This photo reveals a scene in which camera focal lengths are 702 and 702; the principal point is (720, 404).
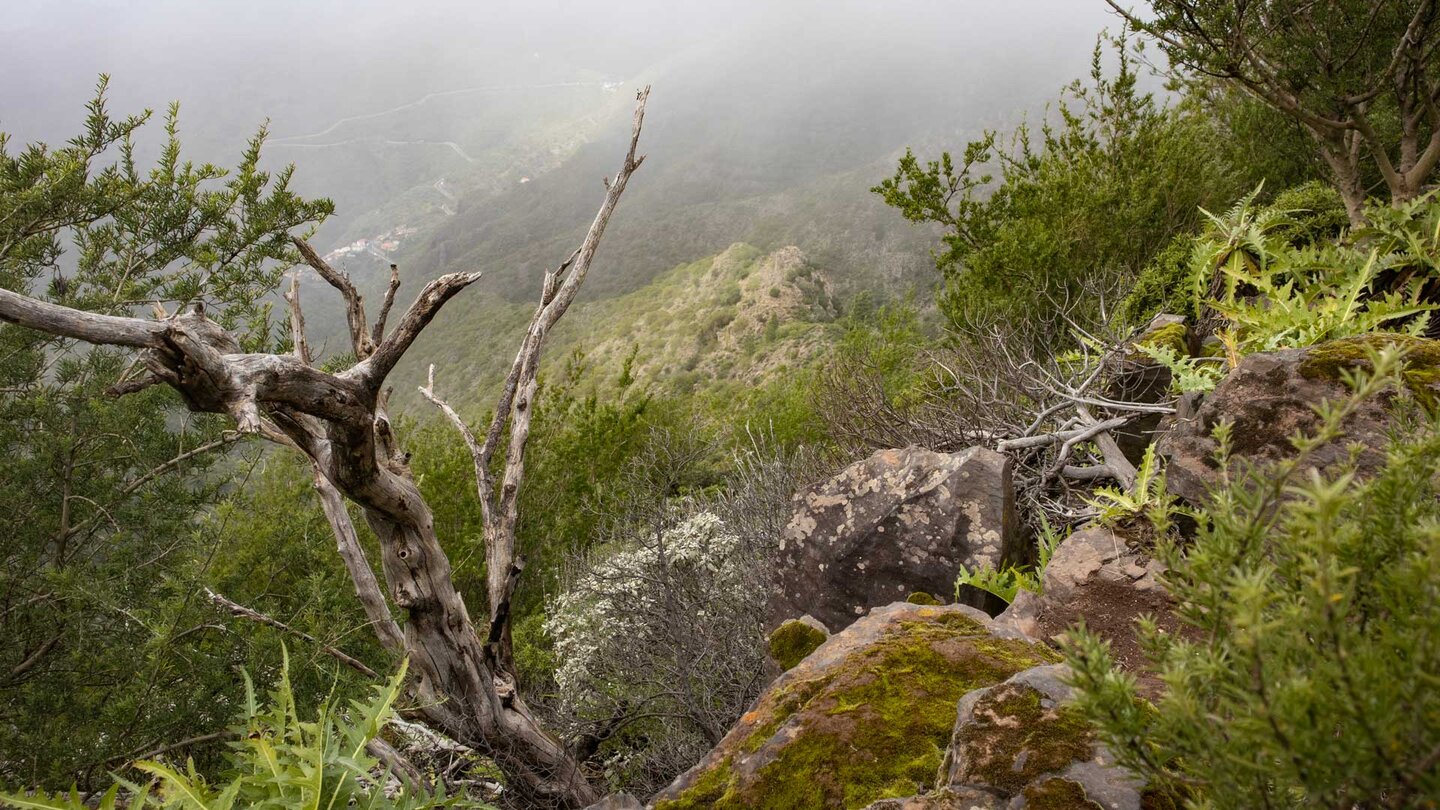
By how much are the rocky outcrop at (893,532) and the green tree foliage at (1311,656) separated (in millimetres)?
2942

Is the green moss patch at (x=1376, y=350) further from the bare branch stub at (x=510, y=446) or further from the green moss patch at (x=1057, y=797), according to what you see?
the bare branch stub at (x=510, y=446)

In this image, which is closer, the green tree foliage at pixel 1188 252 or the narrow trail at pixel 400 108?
the green tree foliage at pixel 1188 252

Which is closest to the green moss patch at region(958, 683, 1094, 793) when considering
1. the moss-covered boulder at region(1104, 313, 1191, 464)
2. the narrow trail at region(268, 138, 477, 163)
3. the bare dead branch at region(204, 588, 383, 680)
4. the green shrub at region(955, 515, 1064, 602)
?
the green shrub at region(955, 515, 1064, 602)

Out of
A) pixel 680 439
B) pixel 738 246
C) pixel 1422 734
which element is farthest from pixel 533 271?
pixel 1422 734

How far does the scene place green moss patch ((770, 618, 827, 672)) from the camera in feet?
11.4

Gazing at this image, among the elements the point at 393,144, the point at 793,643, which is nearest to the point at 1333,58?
the point at 793,643

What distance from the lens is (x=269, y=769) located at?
69.9 inches

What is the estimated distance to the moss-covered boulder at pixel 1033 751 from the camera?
159cm

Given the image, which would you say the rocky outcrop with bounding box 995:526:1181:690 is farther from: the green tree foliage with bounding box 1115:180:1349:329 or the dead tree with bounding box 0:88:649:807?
the green tree foliage with bounding box 1115:180:1349:329

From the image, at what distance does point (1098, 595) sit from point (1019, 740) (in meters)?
1.31

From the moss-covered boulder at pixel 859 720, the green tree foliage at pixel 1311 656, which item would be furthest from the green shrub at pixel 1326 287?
the green tree foliage at pixel 1311 656

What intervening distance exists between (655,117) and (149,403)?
162 metres

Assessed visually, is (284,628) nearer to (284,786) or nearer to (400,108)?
(284,786)

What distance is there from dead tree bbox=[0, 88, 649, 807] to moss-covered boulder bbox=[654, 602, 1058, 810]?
1.82 meters
